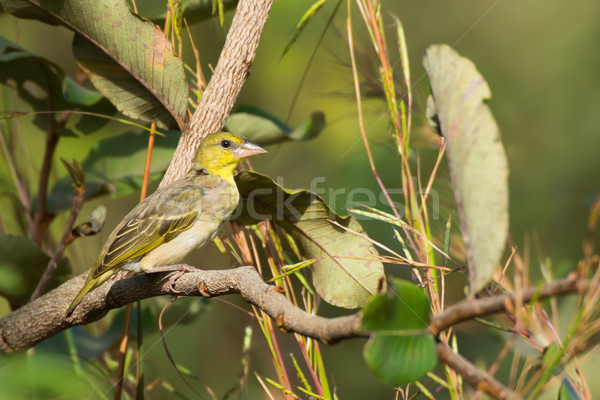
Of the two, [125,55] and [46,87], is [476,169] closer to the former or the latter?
[125,55]

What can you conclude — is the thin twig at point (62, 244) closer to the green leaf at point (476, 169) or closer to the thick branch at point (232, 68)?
the thick branch at point (232, 68)

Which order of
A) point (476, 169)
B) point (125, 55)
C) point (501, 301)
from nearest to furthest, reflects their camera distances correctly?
point (501, 301) → point (476, 169) → point (125, 55)

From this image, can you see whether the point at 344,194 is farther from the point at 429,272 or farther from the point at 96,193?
the point at 429,272

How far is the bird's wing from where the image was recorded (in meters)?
2.71

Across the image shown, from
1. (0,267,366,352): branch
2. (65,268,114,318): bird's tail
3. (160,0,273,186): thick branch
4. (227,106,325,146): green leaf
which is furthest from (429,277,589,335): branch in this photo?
(227,106,325,146): green leaf

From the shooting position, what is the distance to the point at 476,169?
1.02 metres

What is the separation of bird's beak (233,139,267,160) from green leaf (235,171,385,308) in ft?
2.77

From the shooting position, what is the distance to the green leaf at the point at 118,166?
289cm

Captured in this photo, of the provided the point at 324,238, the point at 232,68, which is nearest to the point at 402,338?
the point at 324,238

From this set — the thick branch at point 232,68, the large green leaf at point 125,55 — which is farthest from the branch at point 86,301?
the large green leaf at point 125,55

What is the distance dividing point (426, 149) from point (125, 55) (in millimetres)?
2610

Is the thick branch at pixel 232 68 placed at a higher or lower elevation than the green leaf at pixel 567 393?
higher

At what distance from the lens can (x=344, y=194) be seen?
3602mm

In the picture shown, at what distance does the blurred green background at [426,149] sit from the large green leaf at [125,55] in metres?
1.64
